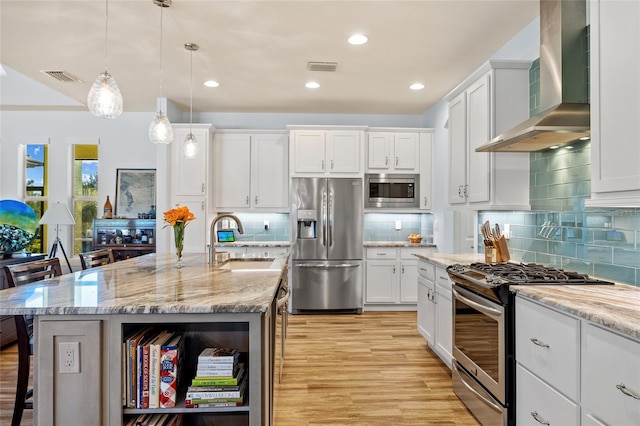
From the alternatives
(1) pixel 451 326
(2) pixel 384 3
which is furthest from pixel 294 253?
(2) pixel 384 3

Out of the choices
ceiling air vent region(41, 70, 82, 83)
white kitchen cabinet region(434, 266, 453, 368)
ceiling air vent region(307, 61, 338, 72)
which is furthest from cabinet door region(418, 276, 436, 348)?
ceiling air vent region(41, 70, 82, 83)

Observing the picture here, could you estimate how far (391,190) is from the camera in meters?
5.72

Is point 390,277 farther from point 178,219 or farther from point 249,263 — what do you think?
point 178,219

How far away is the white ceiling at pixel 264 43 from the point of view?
3006mm

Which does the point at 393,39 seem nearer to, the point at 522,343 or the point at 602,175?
the point at 602,175

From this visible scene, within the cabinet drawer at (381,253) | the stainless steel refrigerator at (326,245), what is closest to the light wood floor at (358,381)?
the stainless steel refrigerator at (326,245)

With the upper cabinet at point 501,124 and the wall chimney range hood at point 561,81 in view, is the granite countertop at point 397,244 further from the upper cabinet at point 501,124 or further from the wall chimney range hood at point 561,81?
the wall chimney range hood at point 561,81

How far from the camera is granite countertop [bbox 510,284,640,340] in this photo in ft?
4.91

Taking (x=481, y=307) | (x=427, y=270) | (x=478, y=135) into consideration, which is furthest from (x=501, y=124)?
(x=481, y=307)

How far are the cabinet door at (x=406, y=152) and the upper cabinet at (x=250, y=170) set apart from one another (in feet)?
4.94

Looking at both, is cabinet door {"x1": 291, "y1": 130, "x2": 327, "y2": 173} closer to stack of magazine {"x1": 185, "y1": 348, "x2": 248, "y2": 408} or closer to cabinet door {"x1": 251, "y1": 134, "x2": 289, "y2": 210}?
cabinet door {"x1": 251, "y1": 134, "x2": 289, "y2": 210}

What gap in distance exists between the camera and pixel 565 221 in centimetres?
282

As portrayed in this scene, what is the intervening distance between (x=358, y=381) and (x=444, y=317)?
868 millimetres

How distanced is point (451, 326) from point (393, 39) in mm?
2387
